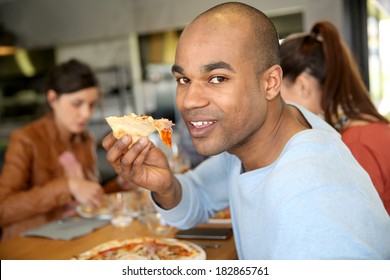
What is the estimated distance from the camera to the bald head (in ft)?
2.66

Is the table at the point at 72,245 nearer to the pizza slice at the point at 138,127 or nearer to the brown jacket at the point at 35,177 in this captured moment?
the brown jacket at the point at 35,177

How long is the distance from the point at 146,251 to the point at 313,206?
1.88 feet

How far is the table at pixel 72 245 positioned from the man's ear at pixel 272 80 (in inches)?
19.7

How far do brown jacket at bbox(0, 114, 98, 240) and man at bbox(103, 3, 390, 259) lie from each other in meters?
0.88

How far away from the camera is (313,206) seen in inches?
29.0

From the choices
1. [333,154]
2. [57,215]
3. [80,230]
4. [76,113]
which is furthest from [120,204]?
[333,154]

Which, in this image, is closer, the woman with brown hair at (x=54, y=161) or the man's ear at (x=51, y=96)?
the woman with brown hair at (x=54, y=161)

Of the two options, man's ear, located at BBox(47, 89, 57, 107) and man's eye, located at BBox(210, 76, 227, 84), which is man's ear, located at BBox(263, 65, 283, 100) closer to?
man's eye, located at BBox(210, 76, 227, 84)

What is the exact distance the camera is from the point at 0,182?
1.82m

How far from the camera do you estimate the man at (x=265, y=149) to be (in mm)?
736

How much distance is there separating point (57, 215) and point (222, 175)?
0.91 m

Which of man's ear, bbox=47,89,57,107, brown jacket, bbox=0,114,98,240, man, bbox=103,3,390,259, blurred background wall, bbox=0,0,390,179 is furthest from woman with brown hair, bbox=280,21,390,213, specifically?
blurred background wall, bbox=0,0,390,179

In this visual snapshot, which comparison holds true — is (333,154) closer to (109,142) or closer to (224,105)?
(224,105)

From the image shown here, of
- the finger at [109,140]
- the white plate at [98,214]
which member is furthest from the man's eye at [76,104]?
the finger at [109,140]
